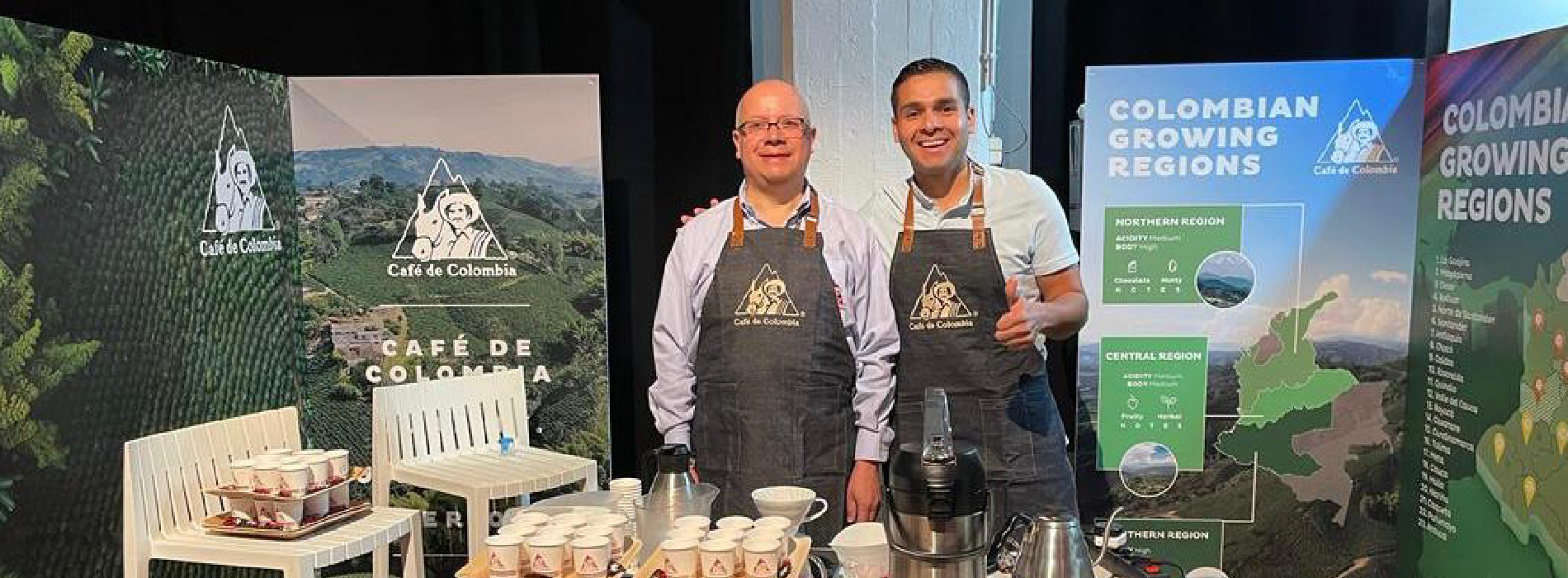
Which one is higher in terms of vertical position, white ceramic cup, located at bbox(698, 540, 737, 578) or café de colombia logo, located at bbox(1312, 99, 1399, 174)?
café de colombia logo, located at bbox(1312, 99, 1399, 174)

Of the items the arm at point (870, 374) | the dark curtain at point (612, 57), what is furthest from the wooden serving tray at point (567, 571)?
the dark curtain at point (612, 57)

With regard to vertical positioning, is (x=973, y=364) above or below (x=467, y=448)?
above

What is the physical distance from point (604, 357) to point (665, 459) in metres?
1.87

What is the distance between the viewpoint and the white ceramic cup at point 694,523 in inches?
64.0

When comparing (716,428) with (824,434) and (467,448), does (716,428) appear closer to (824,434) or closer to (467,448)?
(824,434)

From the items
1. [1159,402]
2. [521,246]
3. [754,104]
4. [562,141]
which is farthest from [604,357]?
[1159,402]

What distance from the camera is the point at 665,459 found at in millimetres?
1766

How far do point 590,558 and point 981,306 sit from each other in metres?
1.51

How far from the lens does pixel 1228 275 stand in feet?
10.7

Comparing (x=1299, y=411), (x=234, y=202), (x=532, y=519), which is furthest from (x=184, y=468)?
(x=1299, y=411)

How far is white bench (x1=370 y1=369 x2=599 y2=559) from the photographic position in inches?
118

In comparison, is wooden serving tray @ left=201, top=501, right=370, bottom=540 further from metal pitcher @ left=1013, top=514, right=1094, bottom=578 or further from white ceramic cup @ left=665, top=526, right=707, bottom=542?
metal pitcher @ left=1013, top=514, right=1094, bottom=578

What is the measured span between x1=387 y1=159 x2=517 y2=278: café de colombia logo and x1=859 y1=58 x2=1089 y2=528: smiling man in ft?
4.71

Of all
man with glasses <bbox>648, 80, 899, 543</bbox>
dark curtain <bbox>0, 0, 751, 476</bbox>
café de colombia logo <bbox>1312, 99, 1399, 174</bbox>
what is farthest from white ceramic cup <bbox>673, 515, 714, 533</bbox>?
café de colombia logo <bbox>1312, 99, 1399, 174</bbox>
